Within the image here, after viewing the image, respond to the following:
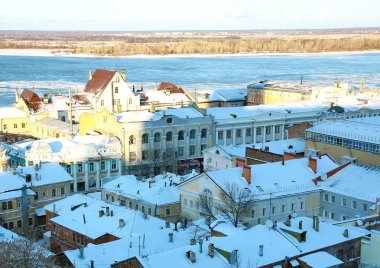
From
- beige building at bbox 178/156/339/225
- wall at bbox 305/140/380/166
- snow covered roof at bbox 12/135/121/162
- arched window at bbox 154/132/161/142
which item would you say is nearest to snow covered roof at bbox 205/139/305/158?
wall at bbox 305/140/380/166

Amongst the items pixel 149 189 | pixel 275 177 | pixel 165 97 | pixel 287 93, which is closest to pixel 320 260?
pixel 275 177

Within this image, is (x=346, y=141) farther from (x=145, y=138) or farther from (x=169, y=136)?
(x=145, y=138)

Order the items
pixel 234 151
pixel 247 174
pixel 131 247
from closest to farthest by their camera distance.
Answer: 1. pixel 131 247
2. pixel 247 174
3. pixel 234 151

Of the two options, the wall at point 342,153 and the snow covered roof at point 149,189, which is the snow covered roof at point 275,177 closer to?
the wall at point 342,153

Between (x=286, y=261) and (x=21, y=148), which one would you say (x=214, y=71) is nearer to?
(x=21, y=148)

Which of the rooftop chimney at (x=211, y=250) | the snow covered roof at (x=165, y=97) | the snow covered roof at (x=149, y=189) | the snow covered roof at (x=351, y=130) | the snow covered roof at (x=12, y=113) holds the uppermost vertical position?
the snow covered roof at (x=351, y=130)

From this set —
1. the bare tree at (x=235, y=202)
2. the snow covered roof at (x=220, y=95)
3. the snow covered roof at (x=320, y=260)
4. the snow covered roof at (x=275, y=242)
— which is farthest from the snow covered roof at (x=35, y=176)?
the snow covered roof at (x=220, y=95)
